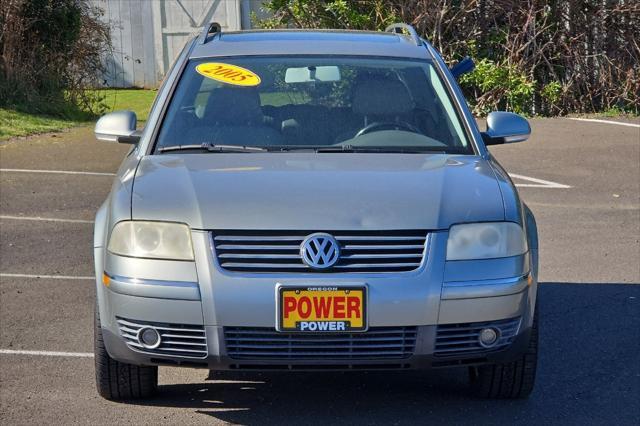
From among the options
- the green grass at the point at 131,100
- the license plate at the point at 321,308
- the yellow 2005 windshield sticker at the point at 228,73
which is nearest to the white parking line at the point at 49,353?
the yellow 2005 windshield sticker at the point at 228,73

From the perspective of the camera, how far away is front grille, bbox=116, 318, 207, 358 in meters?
4.81

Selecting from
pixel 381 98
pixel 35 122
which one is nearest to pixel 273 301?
pixel 381 98

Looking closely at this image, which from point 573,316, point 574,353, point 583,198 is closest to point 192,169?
point 574,353

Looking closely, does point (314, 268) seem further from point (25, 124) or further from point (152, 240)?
point (25, 124)

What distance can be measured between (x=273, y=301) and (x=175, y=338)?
0.45 m

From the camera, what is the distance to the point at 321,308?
472 centimetres

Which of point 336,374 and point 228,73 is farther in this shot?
point 228,73

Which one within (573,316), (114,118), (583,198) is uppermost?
(114,118)

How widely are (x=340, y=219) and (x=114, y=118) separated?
198 centimetres

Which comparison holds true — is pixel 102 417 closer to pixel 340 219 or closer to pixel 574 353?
pixel 340 219

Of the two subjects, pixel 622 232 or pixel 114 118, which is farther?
pixel 622 232

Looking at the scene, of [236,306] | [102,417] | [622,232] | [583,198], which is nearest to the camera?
[236,306]

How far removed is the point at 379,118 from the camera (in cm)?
610

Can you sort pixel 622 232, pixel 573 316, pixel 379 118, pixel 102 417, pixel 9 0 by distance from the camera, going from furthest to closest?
pixel 9 0
pixel 622 232
pixel 573 316
pixel 379 118
pixel 102 417
